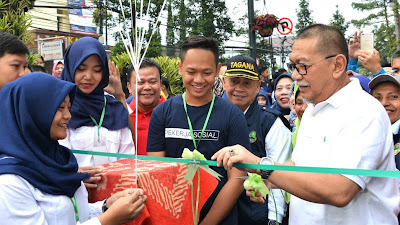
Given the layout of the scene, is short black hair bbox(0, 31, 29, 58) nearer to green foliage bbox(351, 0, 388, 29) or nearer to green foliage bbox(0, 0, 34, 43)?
green foliage bbox(0, 0, 34, 43)

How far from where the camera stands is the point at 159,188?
2.22m

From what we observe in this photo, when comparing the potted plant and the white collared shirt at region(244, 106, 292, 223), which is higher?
the potted plant

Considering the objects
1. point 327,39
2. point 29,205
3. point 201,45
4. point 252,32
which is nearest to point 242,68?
point 201,45

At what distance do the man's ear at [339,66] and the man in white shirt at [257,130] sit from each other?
4.17 feet

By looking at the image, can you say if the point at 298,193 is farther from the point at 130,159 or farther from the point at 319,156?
the point at 130,159

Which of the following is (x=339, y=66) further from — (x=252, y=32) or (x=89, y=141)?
(x=252, y=32)

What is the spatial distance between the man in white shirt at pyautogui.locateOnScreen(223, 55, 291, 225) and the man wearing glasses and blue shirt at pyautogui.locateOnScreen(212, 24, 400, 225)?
32.1 inches

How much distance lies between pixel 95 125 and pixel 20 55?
1.00 metres

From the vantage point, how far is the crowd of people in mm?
1990

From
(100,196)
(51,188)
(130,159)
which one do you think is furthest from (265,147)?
(51,188)

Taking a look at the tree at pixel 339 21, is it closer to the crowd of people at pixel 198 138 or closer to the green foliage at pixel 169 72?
the green foliage at pixel 169 72

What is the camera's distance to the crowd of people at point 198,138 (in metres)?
1.99

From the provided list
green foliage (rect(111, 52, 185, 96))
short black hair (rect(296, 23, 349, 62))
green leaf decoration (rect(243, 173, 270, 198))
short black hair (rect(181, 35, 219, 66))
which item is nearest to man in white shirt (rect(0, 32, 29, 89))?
short black hair (rect(181, 35, 219, 66))

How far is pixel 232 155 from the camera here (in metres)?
2.10
